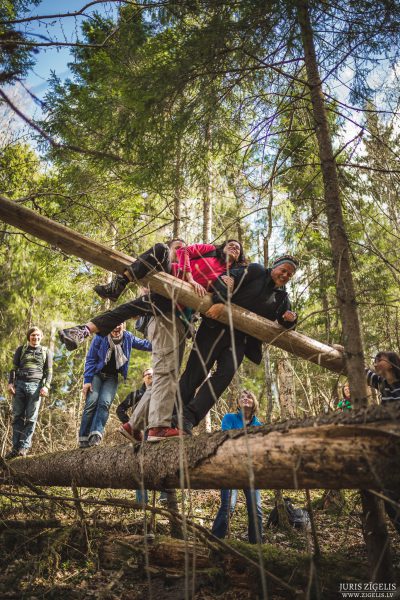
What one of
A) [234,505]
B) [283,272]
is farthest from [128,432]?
[283,272]

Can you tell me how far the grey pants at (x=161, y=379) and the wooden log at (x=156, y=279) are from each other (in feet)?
1.11

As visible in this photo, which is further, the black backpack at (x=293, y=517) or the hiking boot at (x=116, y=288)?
the black backpack at (x=293, y=517)

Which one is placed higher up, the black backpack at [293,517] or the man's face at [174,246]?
the man's face at [174,246]

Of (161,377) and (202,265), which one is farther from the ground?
(202,265)

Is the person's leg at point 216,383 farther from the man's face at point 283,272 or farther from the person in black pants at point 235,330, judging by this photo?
the man's face at point 283,272

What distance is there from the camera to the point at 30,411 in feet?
20.4

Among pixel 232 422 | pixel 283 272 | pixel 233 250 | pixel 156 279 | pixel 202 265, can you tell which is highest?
pixel 233 250

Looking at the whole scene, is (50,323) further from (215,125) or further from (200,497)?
(215,125)

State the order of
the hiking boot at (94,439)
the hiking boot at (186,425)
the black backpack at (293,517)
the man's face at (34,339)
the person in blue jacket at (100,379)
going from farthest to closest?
the man's face at (34,339) → the person in blue jacket at (100,379) → the hiking boot at (94,439) → the black backpack at (293,517) → the hiking boot at (186,425)

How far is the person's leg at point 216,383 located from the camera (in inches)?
150

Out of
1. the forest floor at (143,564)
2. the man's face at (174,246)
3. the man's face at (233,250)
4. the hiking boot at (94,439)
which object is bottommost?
the forest floor at (143,564)

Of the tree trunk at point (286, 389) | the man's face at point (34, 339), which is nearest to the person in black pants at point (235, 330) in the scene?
the tree trunk at point (286, 389)

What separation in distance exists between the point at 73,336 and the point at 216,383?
1.60m

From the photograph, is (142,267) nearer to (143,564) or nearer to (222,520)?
(143,564)
